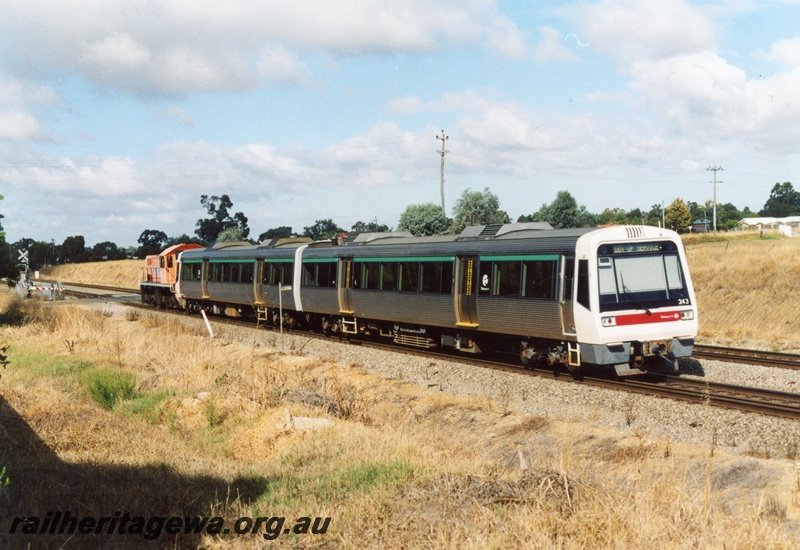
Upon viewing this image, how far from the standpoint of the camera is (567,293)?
14.5 m

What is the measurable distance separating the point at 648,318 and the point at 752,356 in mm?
4935

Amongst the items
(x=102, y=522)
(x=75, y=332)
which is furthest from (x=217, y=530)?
(x=75, y=332)

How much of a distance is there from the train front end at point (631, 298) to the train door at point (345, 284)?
30.5 feet

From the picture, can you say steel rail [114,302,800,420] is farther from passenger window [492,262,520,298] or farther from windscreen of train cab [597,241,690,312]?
passenger window [492,262,520,298]

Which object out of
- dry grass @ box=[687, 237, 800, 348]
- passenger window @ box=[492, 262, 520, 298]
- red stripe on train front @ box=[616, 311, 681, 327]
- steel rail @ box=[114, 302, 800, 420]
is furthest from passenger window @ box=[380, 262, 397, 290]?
dry grass @ box=[687, 237, 800, 348]

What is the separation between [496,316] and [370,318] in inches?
231

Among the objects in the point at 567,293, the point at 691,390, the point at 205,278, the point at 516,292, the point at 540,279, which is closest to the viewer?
the point at 691,390

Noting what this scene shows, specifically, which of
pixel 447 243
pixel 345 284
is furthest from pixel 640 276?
pixel 345 284

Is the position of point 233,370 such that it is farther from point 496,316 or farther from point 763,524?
point 763,524

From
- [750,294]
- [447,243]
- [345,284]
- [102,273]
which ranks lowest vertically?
[750,294]

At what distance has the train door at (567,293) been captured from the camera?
14391 millimetres

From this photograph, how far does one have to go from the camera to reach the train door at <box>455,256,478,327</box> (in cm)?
1730

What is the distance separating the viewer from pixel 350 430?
Answer: 10258 mm

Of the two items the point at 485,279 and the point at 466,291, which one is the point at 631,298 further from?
the point at 466,291
